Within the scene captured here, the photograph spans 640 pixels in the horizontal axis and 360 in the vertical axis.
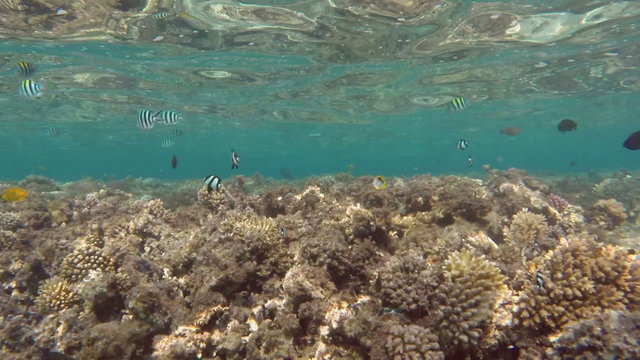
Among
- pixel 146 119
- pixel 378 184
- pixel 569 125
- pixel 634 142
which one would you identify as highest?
pixel 634 142

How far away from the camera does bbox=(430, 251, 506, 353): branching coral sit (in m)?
4.14

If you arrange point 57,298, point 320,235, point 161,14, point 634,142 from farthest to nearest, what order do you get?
1. point 161,14
2. point 634,142
3. point 57,298
4. point 320,235

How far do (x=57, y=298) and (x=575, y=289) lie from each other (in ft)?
25.0

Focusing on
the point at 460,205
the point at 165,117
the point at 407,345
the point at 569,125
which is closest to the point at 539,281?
the point at 407,345

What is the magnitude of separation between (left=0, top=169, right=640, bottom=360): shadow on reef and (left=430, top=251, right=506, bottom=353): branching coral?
0.02 m

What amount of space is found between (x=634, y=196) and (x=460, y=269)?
18.8 meters

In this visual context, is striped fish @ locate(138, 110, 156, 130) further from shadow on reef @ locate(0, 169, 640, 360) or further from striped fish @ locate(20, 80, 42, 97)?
shadow on reef @ locate(0, 169, 640, 360)

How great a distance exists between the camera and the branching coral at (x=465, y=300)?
163 inches

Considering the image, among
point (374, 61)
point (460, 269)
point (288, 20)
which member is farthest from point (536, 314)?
point (374, 61)

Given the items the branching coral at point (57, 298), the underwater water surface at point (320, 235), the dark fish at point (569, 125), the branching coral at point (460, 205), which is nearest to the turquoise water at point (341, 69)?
the underwater water surface at point (320, 235)

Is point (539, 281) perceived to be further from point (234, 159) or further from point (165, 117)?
point (165, 117)

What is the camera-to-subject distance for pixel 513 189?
10328mm

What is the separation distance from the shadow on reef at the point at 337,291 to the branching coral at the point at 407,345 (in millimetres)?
15

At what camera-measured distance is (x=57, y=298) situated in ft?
19.8
